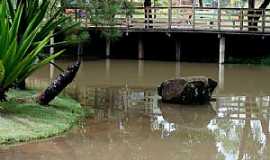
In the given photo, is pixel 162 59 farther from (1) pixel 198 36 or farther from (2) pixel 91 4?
(2) pixel 91 4

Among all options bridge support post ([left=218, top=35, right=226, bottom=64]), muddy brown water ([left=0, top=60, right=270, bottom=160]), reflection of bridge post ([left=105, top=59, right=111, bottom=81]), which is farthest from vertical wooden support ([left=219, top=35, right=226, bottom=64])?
reflection of bridge post ([left=105, top=59, right=111, bottom=81])

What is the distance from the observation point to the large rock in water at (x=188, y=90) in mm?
13133

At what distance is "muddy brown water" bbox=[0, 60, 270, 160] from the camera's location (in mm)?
8547

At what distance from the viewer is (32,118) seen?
31.9ft

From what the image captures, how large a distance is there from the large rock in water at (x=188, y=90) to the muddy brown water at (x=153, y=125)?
0.23 metres

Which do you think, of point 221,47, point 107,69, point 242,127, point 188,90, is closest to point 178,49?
point 221,47

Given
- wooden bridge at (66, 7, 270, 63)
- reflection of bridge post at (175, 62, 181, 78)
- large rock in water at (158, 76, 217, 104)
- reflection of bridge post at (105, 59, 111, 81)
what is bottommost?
reflection of bridge post at (175, 62, 181, 78)

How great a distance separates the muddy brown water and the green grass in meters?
0.22

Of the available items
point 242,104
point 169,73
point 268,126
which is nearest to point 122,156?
point 268,126

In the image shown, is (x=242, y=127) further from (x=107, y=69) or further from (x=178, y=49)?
(x=178, y=49)

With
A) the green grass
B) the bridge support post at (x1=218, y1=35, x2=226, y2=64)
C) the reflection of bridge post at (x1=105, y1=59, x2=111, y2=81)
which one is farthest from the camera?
the bridge support post at (x1=218, y1=35, x2=226, y2=64)

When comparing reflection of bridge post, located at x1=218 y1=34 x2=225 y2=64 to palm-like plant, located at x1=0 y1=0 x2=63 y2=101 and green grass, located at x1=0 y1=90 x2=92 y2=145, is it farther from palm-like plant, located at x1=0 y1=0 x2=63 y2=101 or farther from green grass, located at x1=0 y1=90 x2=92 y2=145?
palm-like plant, located at x1=0 y1=0 x2=63 y2=101

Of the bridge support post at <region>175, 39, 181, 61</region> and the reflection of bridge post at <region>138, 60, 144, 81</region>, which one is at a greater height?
the bridge support post at <region>175, 39, 181, 61</region>

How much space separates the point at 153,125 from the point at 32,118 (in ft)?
8.24
